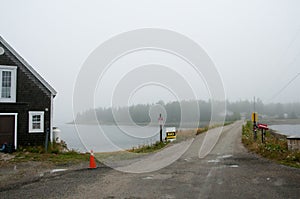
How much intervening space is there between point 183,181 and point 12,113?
1203 centimetres

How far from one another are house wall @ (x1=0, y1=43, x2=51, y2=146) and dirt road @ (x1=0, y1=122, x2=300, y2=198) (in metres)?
7.58

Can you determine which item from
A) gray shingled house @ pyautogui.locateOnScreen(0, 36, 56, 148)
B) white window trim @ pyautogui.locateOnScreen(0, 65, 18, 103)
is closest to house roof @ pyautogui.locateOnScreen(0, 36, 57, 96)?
gray shingled house @ pyautogui.locateOnScreen(0, 36, 56, 148)

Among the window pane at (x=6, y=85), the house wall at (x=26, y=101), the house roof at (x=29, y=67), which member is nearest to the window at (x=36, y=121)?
the house wall at (x=26, y=101)

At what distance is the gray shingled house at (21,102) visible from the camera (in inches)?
643

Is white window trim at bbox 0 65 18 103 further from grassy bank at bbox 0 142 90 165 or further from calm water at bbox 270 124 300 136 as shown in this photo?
calm water at bbox 270 124 300 136

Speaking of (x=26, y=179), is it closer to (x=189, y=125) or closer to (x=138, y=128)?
(x=138, y=128)

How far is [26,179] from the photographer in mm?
9148

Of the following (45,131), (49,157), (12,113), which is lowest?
(49,157)

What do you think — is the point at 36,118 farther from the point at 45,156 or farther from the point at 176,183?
the point at 176,183

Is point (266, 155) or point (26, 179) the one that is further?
point (266, 155)

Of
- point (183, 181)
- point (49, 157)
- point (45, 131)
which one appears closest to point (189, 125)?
point (45, 131)

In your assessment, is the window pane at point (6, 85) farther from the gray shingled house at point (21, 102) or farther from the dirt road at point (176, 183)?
the dirt road at point (176, 183)

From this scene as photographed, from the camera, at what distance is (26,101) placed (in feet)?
55.3

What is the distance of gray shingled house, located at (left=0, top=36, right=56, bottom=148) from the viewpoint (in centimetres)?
1633
